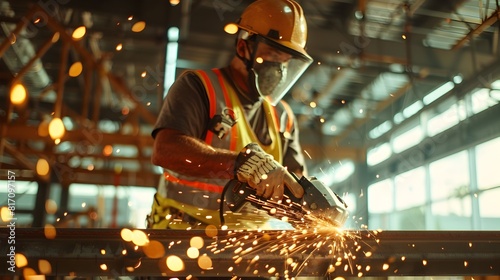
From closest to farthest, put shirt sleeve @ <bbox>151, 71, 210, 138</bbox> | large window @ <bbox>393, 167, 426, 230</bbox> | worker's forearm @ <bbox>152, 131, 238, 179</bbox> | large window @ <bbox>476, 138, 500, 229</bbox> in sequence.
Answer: worker's forearm @ <bbox>152, 131, 238, 179</bbox> < shirt sleeve @ <bbox>151, 71, 210, 138</bbox> < large window @ <bbox>476, 138, 500, 229</bbox> < large window @ <bbox>393, 167, 426, 230</bbox>

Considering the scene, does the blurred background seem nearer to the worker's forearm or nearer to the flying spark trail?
the worker's forearm

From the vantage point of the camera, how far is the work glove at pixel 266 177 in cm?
152

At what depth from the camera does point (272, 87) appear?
6.46 ft

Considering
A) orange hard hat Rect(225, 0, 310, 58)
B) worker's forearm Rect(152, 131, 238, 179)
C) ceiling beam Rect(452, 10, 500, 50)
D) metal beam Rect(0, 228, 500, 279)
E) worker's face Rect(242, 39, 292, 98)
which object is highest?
ceiling beam Rect(452, 10, 500, 50)

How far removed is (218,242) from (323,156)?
16.5ft

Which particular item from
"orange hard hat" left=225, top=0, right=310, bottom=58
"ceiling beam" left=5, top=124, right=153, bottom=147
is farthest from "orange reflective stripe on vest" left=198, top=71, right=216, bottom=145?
"ceiling beam" left=5, top=124, right=153, bottom=147

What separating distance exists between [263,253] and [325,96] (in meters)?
5.25

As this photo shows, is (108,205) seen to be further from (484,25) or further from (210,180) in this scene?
(210,180)

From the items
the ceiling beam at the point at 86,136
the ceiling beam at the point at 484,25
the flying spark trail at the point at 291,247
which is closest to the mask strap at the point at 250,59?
the flying spark trail at the point at 291,247

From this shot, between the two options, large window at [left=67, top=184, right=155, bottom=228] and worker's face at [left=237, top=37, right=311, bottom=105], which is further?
large window at [left=67, top=184, right=155, bottom=228]

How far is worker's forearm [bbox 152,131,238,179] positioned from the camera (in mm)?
1624

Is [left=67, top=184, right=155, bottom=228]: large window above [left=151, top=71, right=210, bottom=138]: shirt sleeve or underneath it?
above

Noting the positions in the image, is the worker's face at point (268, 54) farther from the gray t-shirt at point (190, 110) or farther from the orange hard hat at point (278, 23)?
the gray t-shirt at point (190, 110)

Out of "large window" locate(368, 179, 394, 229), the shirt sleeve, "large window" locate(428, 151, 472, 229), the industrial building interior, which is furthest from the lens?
"large window" locate(368, 179, 394, 229)
